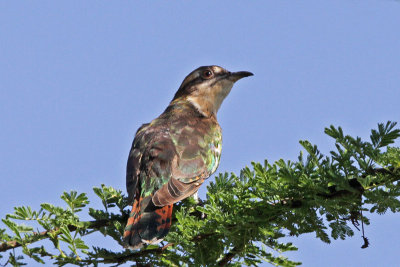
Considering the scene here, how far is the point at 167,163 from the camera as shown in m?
5.64

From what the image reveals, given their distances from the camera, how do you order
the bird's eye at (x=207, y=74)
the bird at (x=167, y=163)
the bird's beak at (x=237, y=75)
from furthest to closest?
the bird's eye at (x=207, y=74)
the bird's beak at (x=237, y=75)
the bird at (x=167, y=163)

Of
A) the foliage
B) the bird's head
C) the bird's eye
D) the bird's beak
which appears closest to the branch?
the foliage

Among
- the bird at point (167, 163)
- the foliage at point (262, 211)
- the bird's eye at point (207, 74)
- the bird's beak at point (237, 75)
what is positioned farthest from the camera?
the bird's eye at point (207, 74)

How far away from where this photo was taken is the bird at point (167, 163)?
4664mm

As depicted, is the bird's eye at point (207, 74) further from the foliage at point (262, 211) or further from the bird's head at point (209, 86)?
the foliage at point (262, 211)

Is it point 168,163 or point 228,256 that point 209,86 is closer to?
point 168,163

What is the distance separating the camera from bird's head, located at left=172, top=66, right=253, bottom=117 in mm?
7887

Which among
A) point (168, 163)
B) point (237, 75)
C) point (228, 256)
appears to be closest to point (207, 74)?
point (237, 75)

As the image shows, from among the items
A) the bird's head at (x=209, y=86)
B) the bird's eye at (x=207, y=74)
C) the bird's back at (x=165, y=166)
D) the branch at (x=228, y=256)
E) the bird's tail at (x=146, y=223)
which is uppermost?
the bird's eye at (x=207, y=74)

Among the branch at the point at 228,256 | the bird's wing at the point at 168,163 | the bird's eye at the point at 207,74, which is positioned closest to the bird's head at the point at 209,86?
the bird's eye at the point at 207,74

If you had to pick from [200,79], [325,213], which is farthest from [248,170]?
[200,79]

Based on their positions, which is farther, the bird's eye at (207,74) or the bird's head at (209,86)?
the bird's eye at (207,74)

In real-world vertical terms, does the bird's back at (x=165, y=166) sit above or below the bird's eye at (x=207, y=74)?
below

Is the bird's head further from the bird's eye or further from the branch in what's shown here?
the branch
